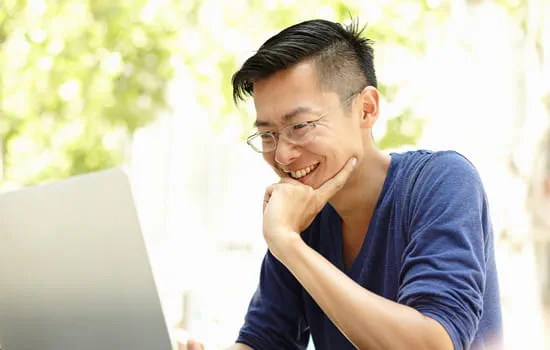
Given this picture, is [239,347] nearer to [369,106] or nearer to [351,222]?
[351,222]

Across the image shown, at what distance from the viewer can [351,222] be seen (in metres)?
1.67

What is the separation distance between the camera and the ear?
5.34 ft

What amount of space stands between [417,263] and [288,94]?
0.39 m

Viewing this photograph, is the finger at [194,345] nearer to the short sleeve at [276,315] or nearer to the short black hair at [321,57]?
the short sleeve at [276,315]

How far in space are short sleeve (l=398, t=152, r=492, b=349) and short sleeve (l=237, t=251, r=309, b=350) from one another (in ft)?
1.08

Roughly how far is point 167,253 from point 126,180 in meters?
2.89

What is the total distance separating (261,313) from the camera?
1713mm

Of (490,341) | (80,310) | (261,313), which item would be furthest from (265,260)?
(80,310)

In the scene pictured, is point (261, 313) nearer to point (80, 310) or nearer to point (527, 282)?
point (80, 310)

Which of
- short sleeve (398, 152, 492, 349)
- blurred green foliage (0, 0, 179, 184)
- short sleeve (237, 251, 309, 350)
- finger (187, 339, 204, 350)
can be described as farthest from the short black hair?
blurred green foliage (0, 0, 179, 184)

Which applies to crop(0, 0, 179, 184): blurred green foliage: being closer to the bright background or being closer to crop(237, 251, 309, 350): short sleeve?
the bright background

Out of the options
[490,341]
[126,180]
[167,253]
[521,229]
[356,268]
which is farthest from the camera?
[167,253]

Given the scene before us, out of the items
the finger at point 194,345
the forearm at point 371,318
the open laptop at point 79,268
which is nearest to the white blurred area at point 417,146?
the finger at point 194,345

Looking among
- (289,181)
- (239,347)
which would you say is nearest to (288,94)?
(289,181)
